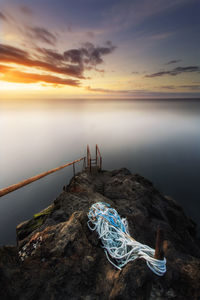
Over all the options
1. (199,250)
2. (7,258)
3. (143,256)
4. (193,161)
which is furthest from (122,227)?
(193,161)

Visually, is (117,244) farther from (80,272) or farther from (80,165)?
(80,165)

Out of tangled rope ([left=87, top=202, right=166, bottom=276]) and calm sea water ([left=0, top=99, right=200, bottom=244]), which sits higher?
tangled rope ([left=87, top=202, right=166, bottom=276])

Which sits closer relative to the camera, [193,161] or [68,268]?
[68,268]

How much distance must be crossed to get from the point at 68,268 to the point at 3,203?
44.3 ft

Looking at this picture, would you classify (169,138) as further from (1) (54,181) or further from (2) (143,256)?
(2) (143,256)

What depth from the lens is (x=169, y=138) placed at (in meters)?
26.5

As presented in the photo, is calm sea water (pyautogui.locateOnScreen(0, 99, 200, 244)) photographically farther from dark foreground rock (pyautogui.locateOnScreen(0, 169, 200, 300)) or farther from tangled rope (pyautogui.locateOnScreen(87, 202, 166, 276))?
tangled rope (pyautogui.locateOnScreen(87, 202, 166, 276))

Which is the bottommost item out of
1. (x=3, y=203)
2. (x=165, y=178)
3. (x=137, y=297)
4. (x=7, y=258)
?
(x=3, y=203)

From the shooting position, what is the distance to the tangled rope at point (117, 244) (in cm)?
208

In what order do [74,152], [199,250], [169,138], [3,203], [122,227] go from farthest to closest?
1. [169,138]
2. [74,152]
3. [3,203]
4. [199,250]
5. [122,227]

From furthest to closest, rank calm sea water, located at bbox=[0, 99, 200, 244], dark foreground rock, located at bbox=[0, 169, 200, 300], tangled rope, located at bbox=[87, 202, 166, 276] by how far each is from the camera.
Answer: calm sea water, located at bbox=[0, 99, 200, 244], tangled rope, located at bbox=[87, 202, 166, 276], dark foreground rock, located at bbox=[0, 169, 200, 300]

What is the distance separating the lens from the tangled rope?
2.08 m

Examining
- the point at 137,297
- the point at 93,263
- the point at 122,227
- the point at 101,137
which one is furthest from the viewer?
the point at 101,137

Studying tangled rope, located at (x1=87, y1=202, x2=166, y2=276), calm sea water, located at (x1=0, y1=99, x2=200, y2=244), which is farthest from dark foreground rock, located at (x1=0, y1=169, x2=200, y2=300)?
calm sea water, located at (x1=0, y1=99, x2=200, y2=244)
